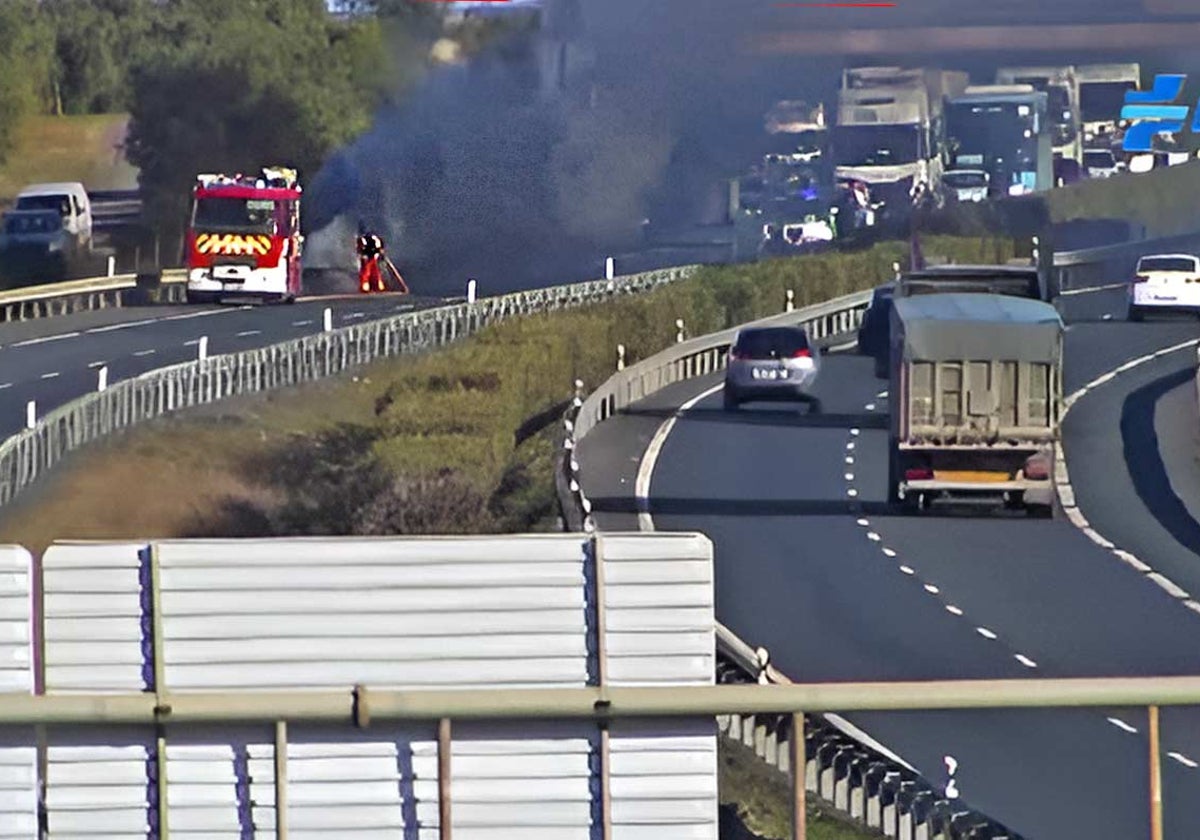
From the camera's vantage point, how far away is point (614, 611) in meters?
7.25

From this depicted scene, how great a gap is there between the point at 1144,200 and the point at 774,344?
369 inches

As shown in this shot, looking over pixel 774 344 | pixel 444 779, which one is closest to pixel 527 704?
pixel 444 779

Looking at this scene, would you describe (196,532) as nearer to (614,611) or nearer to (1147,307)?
(1147,307)

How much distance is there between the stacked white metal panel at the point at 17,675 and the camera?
737cm

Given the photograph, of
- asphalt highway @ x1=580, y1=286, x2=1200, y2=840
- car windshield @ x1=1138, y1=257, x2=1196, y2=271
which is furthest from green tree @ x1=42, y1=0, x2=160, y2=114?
car windshield @ x1=1138, y1=257, x2=1196, y2=271

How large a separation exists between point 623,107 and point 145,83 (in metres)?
8.16

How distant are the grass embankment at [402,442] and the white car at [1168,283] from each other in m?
5.67

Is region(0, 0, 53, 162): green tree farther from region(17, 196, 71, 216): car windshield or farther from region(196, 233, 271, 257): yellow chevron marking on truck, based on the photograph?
region(196, 233, 271, 257): yellow chevron marking on truck

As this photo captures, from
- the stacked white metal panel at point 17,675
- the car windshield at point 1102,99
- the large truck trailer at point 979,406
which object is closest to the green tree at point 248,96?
the large truck trailer at point 979,406

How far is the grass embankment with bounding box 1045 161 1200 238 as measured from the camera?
44.2m

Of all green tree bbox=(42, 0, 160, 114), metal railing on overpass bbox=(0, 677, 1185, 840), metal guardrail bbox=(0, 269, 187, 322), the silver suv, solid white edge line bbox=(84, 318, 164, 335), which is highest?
green tree bbox=(42, 0, 160, 114)

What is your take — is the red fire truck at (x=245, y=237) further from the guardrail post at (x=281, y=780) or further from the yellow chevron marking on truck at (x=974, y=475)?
the guardrail post at (x=281, y=780)

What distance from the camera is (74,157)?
40156 millimetres

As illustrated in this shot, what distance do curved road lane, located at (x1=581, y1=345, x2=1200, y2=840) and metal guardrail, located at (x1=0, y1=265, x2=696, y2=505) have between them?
2507 mm
